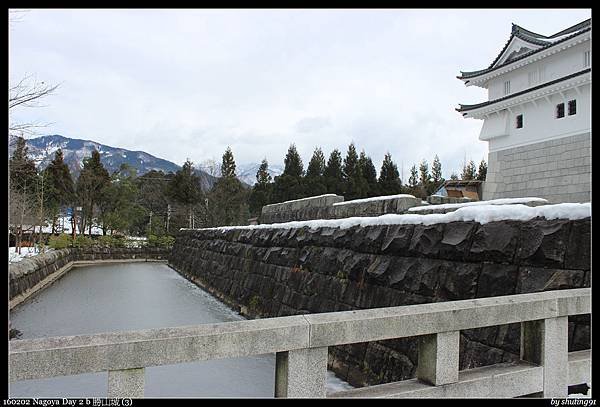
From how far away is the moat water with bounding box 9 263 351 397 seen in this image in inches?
167

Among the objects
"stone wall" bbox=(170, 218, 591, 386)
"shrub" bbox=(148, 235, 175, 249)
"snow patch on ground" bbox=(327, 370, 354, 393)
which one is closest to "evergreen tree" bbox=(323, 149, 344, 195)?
"shrub" bbox=(148, 235, 175, 249)

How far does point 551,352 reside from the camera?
269 centimetres

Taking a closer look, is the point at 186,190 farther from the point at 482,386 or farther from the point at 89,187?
the point at 482,386

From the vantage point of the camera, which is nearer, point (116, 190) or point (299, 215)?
point (299, 215)

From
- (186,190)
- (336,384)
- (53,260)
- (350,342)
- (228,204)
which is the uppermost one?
(186,190)

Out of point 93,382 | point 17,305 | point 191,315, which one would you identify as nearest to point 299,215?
point 191,315

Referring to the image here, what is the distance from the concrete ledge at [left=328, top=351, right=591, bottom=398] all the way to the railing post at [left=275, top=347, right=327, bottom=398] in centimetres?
16

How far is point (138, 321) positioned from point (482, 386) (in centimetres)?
755

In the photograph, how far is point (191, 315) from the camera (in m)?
9.91

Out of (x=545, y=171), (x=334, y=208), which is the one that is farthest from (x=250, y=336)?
(x=545, y=171)

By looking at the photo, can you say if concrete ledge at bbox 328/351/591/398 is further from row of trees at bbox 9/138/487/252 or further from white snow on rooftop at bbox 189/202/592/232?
row of trees at bbox 9/138/487/252
